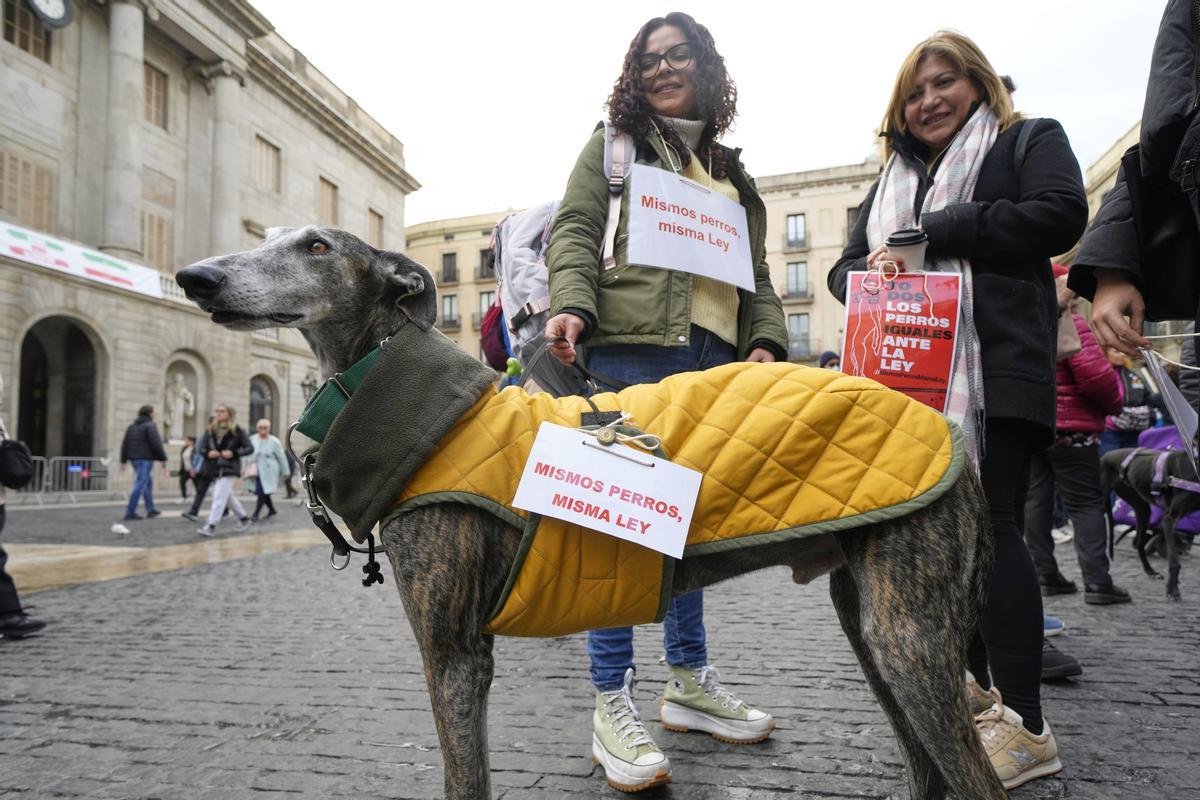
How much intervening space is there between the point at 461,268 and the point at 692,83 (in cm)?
4474

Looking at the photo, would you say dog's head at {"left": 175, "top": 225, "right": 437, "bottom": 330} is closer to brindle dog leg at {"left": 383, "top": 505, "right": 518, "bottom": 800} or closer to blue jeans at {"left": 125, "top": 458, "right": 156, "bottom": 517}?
brindle dog leg at {"left": 383, "top": 505, "right": 518, "bottom": 800}

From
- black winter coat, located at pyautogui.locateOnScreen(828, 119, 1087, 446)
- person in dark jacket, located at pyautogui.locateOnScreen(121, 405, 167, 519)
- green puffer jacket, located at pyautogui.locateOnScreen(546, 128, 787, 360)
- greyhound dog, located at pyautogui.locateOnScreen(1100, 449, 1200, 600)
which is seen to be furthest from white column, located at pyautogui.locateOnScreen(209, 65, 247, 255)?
black winter coat, located at pyautogui.locateOnScreen(828, 119, 1087, 446)

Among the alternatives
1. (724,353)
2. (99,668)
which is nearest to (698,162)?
(724,353)

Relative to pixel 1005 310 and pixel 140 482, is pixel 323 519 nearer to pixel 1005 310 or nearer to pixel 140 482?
pixel 1005 310

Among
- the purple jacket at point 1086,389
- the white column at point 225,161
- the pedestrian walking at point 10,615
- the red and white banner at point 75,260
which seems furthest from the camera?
the white column at point 225,161

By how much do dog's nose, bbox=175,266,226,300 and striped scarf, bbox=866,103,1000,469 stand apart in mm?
1962

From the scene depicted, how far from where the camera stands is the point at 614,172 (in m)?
2.56

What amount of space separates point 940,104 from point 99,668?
450cm

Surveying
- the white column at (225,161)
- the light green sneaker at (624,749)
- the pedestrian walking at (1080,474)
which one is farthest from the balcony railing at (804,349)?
the light green sneaker at (624,749)

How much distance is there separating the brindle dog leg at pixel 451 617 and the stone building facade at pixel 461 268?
4273 centimetres

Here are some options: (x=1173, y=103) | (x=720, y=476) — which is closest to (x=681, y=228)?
(x=720, y=476)

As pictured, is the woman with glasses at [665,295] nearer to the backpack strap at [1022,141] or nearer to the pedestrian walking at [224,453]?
the backpack strap at [1022,141]

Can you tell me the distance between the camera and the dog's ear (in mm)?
1922

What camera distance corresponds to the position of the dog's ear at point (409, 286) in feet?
6.31
